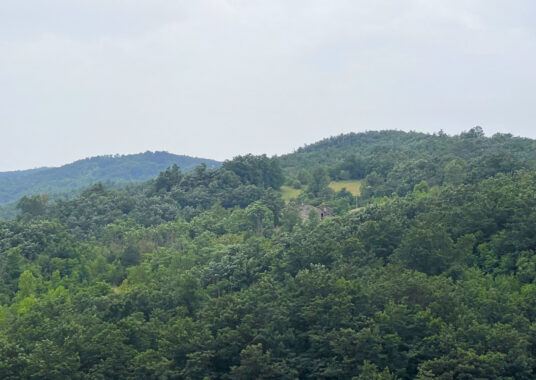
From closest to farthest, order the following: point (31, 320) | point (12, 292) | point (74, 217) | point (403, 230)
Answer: point (31, 320), point (403, 230), point (12, 292), point (74, 217)

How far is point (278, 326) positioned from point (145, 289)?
892 cm

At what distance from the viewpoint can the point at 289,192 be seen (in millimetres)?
78438

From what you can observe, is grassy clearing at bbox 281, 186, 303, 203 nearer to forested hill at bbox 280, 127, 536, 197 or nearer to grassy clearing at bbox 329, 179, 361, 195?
forested hill at bbox 280, 127, 536, 197

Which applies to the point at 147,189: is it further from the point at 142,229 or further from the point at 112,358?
the point at 112,358

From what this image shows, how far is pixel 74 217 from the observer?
65.5 m

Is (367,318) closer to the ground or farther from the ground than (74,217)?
closer to the ground

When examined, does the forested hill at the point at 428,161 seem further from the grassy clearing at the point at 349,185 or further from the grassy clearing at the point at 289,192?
the grassy clearing at the point at 289,192

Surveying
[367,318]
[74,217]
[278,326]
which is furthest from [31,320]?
[74,217]

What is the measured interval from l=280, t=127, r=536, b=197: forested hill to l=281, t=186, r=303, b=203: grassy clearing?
1.61 meters

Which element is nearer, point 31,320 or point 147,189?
point 31,320

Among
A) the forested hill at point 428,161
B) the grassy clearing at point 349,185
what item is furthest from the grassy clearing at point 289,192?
the grassy clearing at point 349,185

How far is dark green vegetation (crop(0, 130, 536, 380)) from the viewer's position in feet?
91.7

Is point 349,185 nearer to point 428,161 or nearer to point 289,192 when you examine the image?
point 289,192

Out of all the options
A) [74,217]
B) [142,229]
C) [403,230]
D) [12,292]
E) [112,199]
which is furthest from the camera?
[112,199]
